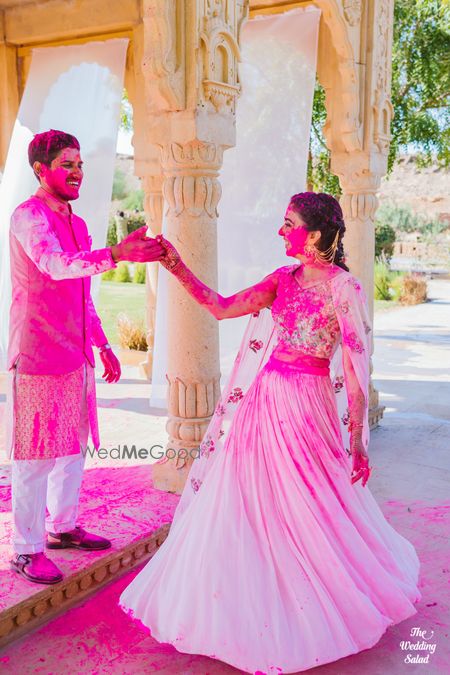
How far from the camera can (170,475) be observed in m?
4.21

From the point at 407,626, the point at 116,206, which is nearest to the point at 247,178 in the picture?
the point at 407,626

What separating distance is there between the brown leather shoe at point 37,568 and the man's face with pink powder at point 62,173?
149cm

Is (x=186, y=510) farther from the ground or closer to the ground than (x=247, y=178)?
closer to the ground

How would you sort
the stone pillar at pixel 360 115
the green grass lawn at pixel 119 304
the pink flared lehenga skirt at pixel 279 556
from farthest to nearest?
1. the green grass lawn at pixel 119 304
2. the stone pillar at pixel 360 115
3. the pink flared lehenga skirt at pixel 279 556

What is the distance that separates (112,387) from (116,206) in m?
36.1

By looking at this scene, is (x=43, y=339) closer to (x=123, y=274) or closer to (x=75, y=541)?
(x=75, y=541)

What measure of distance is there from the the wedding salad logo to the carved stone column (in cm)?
167

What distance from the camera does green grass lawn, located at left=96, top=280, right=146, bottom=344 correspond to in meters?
13.9

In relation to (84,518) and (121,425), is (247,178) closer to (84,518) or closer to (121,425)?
(121,425)

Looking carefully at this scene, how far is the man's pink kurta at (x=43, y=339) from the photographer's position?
2.90 meters

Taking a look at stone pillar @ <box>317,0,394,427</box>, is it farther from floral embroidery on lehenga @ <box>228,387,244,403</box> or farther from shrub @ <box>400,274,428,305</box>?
shrub @ <box>400,274,428,305</box>

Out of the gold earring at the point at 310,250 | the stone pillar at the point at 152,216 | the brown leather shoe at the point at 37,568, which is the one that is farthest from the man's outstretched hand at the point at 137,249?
the stone pillar at the point at 152,216

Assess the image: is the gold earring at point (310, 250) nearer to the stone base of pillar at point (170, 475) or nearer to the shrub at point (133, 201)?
the stone base of pillar at point (170, 475)

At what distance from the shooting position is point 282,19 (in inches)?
231
